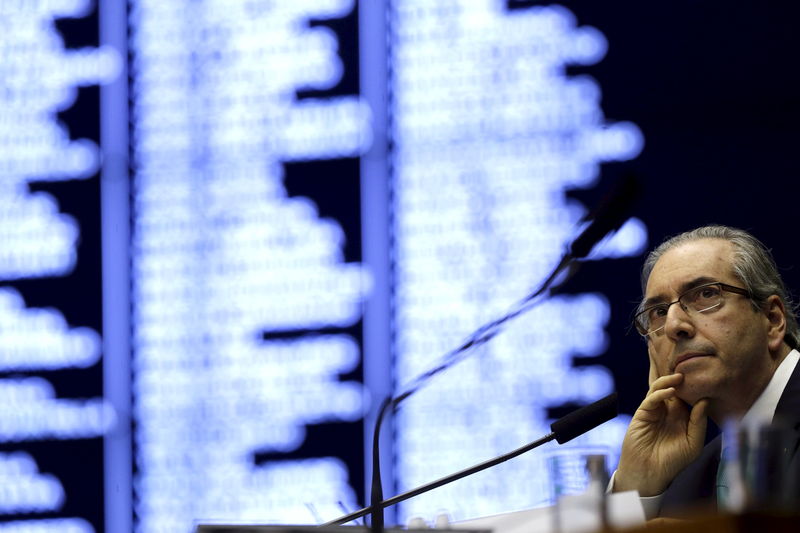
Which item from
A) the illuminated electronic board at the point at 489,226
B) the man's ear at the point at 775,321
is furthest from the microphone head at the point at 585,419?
the illuminated electronic board at the point at 489,226

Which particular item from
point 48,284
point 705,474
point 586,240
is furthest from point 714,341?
point 48,284

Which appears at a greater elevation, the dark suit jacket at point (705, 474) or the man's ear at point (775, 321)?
the man's ear at point (775, 321)

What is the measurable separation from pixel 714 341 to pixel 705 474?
0.33 m

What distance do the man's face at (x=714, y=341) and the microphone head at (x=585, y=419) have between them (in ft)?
2.35

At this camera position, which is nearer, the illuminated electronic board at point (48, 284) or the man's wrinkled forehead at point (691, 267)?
the man's wrinkled forehead at point (691, 267)

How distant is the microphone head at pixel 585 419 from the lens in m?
2.05

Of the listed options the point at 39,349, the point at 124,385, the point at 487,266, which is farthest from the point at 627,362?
the point at 39,349

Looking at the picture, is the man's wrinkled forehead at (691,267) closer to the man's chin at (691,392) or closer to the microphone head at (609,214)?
the man's chin at (691,392)

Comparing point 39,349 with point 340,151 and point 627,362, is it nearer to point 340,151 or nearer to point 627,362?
point 340,151

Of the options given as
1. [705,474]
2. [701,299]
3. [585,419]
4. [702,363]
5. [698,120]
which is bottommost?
[705,474]

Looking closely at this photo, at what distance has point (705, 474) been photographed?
9.32 ft

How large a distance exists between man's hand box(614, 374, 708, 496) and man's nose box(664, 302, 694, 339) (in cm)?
9

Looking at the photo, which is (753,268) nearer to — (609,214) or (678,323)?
(678,323)

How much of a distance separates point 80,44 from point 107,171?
43cm
